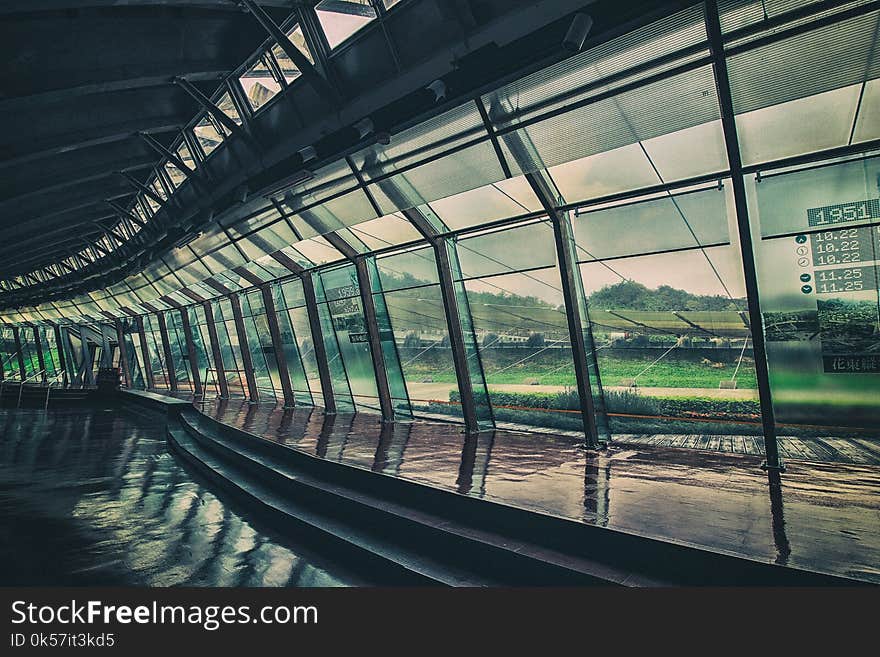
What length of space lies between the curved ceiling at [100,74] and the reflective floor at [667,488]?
7.28m

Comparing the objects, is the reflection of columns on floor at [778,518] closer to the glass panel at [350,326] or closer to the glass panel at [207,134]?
the glass panel at [350,326]

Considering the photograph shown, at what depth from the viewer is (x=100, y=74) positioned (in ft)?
30.2

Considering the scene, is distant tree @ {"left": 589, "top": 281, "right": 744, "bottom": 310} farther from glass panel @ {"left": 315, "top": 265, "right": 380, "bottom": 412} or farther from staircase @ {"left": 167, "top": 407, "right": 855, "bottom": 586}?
staircase @ {"left": 167, "top": 407, "right": 855, "bottom": 586}

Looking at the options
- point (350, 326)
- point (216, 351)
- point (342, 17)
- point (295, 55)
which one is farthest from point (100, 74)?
point (216, 351)

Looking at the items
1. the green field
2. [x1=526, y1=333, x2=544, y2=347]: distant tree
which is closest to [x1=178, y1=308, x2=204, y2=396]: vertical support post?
the green field

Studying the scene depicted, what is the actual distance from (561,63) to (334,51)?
4.07 meters

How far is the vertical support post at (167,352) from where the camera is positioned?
3381 cm

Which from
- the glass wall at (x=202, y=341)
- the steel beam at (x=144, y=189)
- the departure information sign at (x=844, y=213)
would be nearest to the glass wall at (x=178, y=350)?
the glass wall at (x=202, y=341)

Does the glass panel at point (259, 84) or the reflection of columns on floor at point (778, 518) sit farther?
the glass panel at point (259, 84)

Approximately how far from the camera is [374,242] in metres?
13.2

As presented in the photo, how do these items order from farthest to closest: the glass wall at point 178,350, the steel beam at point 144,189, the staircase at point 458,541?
1. the glass wall at point 178,350
2. the steel beam at point 144,189
3. the staircase at point 458,541

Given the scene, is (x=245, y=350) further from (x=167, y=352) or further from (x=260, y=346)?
(x=167, y=352)

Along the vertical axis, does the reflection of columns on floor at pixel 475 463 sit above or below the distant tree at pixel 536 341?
below

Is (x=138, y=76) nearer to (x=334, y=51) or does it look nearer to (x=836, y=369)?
(x=334, y=51)
